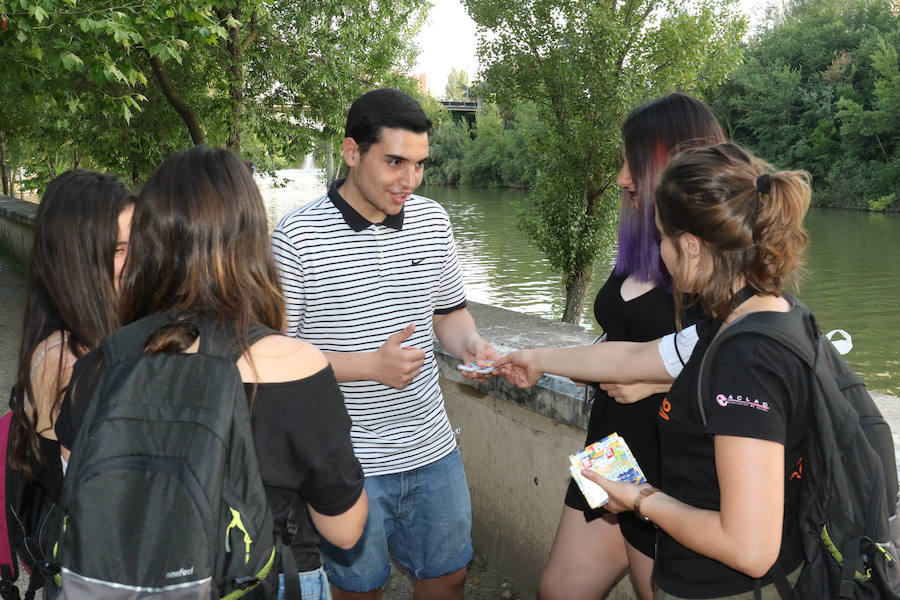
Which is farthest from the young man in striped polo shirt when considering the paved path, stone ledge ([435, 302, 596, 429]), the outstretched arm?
the paved path

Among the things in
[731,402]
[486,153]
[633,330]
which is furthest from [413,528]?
[486,153]

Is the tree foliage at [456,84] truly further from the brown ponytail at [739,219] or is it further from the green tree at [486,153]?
the brown ponytail at [739,219]

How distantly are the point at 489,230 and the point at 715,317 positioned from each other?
40074mm

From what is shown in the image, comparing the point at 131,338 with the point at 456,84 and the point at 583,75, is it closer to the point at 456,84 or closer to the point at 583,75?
the point at 583,75

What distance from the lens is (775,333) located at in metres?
1.61

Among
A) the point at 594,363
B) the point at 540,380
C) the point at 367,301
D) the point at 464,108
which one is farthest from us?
the point at 464,108

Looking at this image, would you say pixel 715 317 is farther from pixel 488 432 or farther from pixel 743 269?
pixel 488 432

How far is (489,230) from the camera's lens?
1641 inches

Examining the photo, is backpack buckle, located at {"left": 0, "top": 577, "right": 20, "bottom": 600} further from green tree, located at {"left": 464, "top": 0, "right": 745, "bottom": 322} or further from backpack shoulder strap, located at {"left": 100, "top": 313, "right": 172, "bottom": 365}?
green tree, located at {"left": 464, "top": 0, "right": 745, "bottom": 322}

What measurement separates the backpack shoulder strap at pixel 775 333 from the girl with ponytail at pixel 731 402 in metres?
0.02

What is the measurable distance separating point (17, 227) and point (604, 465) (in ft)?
53.6

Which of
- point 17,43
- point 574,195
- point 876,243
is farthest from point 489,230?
point 17,43

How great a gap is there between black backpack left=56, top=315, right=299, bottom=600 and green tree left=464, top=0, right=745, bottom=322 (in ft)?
53.2

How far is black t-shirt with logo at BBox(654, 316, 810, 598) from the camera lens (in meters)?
1.59
